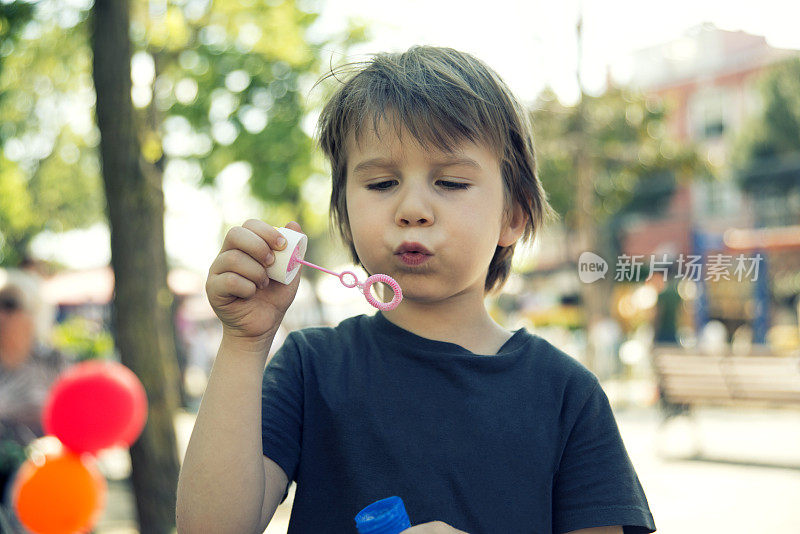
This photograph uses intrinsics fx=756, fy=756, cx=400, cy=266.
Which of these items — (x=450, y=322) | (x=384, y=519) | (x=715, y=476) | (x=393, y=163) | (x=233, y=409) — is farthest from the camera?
(x=715, y=476)

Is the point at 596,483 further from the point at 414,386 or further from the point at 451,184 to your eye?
the point at 451,184

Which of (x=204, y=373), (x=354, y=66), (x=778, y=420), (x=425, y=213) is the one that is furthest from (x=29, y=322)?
(x=204, y=373)

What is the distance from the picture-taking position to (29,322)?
13.0ft

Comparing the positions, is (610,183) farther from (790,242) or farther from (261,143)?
(790,242)

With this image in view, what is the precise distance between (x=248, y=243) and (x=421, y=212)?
28 cm

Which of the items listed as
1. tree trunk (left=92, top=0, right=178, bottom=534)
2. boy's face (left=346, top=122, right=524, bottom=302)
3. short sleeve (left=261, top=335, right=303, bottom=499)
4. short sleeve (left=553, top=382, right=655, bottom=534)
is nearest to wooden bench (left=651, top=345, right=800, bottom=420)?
tree trunk (left=92, top=0, right=178, bottom=534)

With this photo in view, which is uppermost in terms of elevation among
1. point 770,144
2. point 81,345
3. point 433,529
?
point 770,144

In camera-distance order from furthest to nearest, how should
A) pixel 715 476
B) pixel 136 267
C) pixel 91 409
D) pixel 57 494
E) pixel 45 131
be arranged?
1. pixel 45 131
2. pixel 715 476
3. pixel 136 267
4. pixel 91 409
5. pixel 57 494

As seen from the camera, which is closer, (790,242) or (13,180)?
(790,242)

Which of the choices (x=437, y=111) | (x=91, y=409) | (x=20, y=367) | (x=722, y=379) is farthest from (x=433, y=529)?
(x=722, y=379)

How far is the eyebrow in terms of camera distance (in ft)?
4.12

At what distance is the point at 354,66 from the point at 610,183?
12.0 meters

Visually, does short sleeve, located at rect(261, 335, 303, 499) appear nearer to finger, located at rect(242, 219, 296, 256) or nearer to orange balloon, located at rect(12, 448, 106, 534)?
finger, located at rect(242, 219, 296, 256)

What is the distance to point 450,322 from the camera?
1.37 metres
